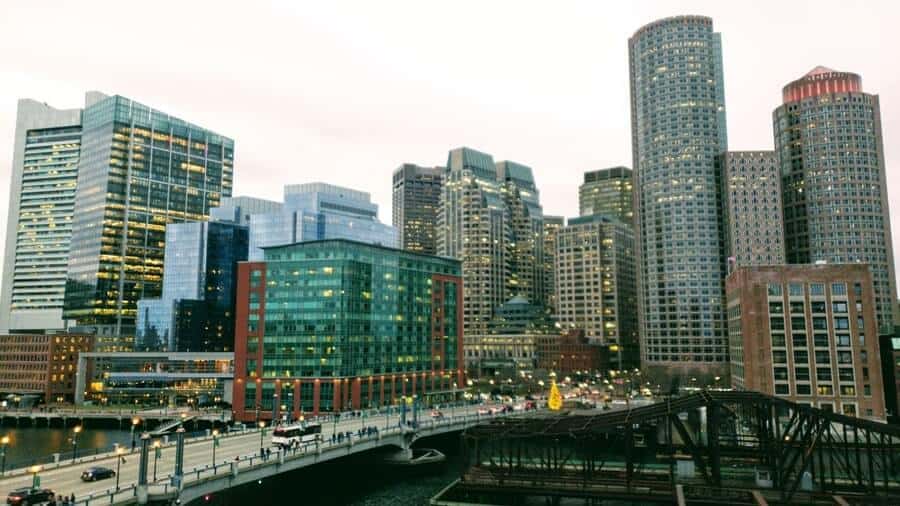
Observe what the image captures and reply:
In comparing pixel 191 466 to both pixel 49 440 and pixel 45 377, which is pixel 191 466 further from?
pixel 45 377

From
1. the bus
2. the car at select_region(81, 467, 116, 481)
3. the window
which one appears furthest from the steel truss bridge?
the window

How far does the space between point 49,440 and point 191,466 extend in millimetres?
81840

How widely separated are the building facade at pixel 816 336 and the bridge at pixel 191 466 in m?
71.1

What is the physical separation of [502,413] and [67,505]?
305 feet

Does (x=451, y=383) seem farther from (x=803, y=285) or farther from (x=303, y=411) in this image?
(x=803, y=285)

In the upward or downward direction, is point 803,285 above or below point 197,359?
above

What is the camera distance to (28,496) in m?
56.3

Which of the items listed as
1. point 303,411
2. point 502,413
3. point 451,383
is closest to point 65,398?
point 303,411

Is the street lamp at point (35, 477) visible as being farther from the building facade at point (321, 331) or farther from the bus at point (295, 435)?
the building facade at point (321, 331)

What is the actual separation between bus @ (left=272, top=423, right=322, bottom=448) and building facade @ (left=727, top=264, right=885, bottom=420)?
84.4 m

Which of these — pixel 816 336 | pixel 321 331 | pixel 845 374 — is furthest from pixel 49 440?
pixel 845 374

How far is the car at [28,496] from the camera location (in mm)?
55600

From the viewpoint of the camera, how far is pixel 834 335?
12938cm

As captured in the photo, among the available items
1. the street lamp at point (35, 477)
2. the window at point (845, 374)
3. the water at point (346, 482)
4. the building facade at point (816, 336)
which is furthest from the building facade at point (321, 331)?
the window at point (845, 374)
